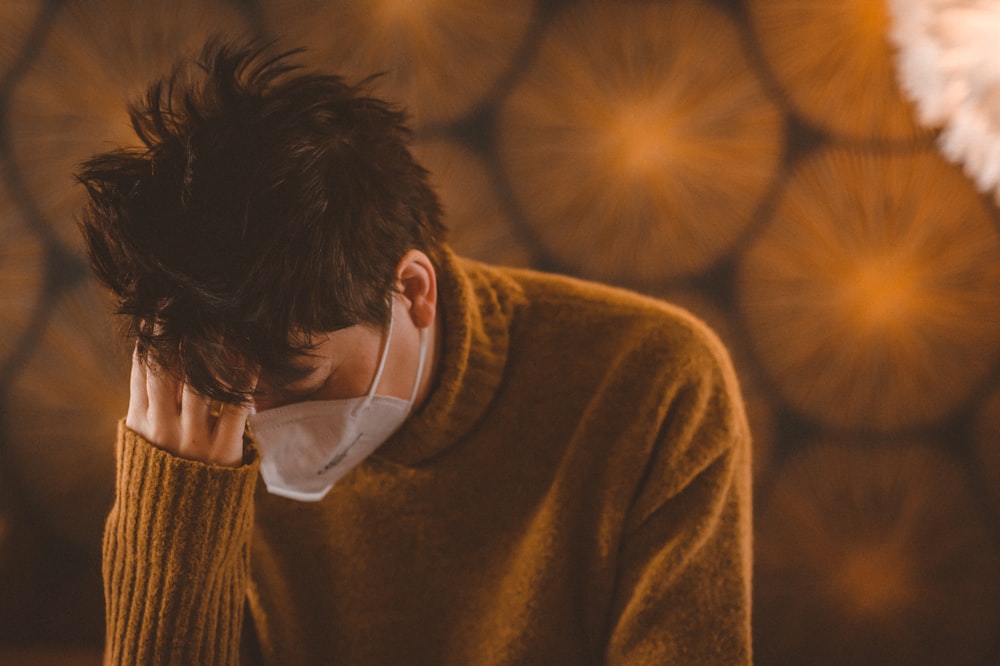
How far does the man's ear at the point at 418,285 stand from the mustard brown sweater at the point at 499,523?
52 mm

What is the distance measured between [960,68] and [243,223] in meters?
0.62

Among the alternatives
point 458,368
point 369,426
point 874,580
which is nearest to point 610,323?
point 458,368

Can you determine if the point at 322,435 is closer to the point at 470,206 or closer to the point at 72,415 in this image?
the point at 470,206

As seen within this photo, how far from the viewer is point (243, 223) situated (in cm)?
58

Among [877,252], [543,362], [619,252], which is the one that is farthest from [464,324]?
[877,252]

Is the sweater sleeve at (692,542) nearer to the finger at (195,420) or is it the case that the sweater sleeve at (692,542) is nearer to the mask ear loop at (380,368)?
the mask ear loop at (380,368)

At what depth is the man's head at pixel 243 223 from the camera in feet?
1.91

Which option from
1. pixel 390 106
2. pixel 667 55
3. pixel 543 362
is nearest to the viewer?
pixel 390 106

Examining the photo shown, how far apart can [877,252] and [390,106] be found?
83cm

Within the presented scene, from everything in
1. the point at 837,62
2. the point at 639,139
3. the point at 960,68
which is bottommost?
the point at 960,68

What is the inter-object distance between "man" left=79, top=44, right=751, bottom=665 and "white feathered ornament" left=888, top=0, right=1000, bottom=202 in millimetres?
339

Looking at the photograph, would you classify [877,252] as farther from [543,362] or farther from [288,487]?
[288,487]

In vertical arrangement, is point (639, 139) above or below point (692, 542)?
above

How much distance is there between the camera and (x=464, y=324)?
817 millimetres
